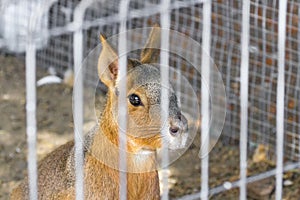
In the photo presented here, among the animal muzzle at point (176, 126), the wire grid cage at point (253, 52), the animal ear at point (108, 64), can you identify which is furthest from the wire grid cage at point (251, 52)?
the animal muzzle at point (176, 126)

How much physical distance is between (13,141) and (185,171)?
1160 mm

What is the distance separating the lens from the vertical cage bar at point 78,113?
Result: 2.66 meters

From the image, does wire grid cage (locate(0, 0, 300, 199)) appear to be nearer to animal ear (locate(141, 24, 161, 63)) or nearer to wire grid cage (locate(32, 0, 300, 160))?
wire grid cage (locate(32, 0, 300, 160))

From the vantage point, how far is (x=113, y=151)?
3.44m

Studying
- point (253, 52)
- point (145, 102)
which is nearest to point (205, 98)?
point (145, 102)

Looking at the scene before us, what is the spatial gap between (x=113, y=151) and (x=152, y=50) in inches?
16.8

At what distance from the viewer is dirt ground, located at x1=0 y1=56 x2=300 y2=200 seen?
5387 mm

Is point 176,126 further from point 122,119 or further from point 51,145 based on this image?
point 51,145

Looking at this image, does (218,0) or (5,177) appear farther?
(218,0)

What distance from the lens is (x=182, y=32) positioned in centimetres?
612

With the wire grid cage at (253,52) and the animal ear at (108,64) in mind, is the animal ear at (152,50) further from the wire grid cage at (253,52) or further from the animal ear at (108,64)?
the wire grid cage at (253,52)

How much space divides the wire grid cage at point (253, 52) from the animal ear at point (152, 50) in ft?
7.14

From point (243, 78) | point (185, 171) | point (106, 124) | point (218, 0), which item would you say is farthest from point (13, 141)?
point (243, 78)

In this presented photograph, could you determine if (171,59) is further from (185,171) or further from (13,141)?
(13,141)
